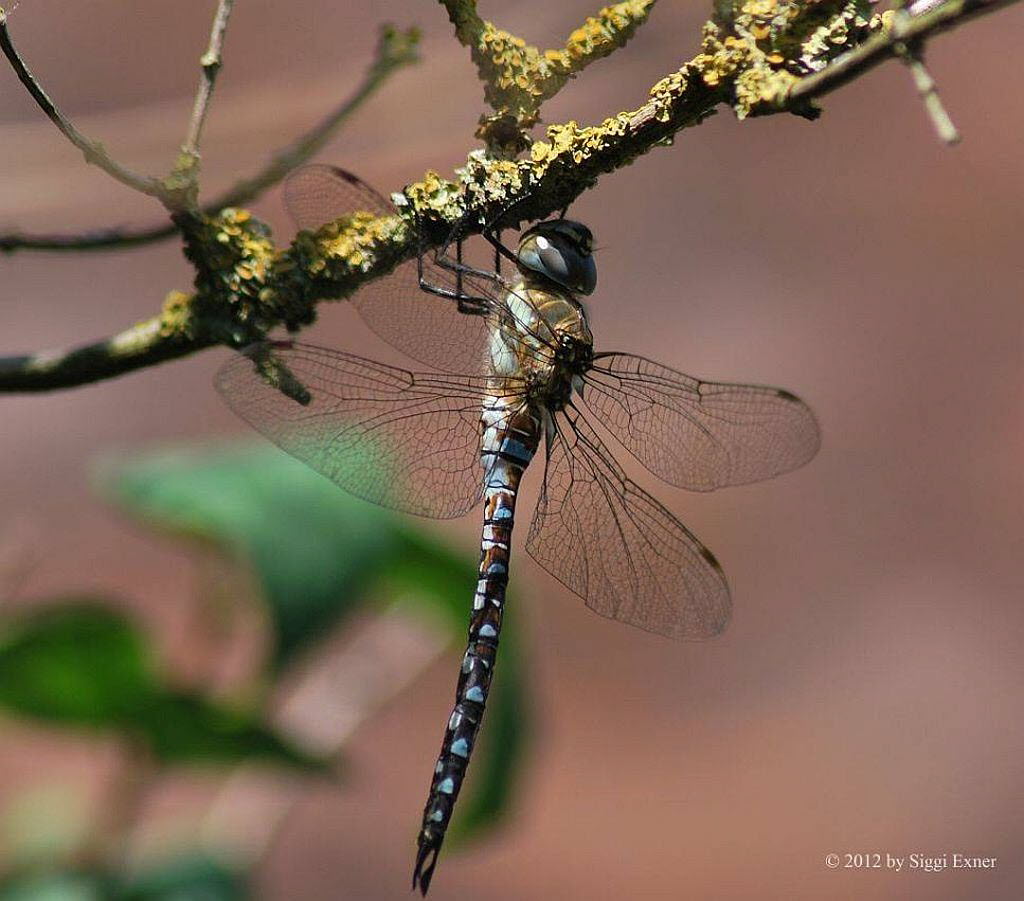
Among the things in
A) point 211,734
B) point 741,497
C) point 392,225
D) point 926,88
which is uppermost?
point 741,497

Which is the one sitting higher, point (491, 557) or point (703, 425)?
point (703, 425)

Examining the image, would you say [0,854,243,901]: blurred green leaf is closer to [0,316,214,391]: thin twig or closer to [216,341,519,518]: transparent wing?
[216,341,519,518]: transparent wing

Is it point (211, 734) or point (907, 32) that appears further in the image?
point (211, 734)

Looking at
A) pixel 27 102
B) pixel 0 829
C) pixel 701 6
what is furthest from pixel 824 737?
pixel 27 102

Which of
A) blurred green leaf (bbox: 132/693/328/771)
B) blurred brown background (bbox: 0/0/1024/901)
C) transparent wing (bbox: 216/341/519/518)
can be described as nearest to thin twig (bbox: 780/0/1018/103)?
transparent wing (bbox: 216/341/519/518)

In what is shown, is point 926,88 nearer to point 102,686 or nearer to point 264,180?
point 264,180

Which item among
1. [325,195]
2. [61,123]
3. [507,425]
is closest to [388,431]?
[507,425]

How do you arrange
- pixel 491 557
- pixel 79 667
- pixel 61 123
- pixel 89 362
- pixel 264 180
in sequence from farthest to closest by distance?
pixel 79 667, pixel 491 557, pixel 264 180, pixel 89 362, pixel 61 123
